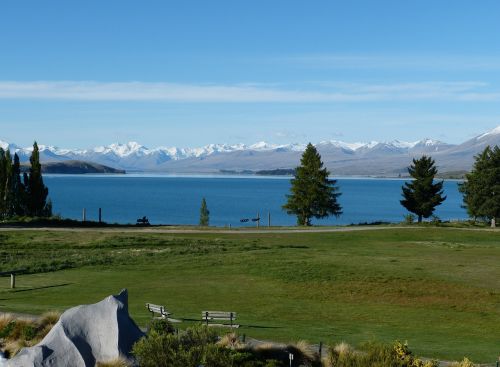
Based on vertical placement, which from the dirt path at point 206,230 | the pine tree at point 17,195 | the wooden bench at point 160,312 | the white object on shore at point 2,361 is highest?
the pine tree at point 17,195

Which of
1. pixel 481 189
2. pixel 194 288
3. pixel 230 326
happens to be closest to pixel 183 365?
pixel 230 326

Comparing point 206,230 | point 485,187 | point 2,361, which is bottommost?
point 2,361

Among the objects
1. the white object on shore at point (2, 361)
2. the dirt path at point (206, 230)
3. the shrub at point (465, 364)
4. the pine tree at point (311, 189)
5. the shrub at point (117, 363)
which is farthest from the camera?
the pine tree at point (311, 189)

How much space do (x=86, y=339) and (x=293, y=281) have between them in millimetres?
21953

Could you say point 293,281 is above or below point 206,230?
below

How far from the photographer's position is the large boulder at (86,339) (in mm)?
21047

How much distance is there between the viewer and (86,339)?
72.0 feet

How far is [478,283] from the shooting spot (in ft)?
134

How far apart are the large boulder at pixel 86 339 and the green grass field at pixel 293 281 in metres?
6.33

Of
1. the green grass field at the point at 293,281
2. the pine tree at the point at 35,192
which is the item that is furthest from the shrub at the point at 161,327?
the pine tree at the point at 35,192

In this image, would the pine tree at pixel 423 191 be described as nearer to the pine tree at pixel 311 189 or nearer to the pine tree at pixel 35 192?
the pine tree at pixel 311 189

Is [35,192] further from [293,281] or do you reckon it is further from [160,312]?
[160,312]

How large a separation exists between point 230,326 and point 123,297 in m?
5.93

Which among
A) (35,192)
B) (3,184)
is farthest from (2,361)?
(35,192)
